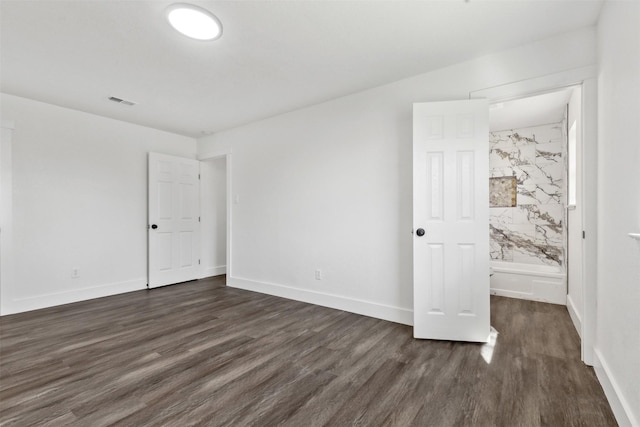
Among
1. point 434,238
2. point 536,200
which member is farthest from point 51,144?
point 536,200

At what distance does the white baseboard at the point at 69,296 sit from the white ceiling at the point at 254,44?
241 cm

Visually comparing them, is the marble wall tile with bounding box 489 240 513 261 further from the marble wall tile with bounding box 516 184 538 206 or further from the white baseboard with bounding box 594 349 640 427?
the white baseboard with bounding box 594 349 640 427

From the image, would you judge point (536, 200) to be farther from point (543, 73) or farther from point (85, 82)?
point (85, 82)

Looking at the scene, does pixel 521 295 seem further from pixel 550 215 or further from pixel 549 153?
pixel 549 153

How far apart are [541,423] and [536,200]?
397 cm

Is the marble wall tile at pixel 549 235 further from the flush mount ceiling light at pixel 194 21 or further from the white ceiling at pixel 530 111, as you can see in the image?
the flush mount ceiling light at pixel 194 21

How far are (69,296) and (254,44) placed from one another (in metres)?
3.97

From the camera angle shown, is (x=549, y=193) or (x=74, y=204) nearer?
(x=74, y=204)

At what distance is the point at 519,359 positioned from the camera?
7.57ft

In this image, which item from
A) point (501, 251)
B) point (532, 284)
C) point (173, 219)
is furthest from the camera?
point (173, 219)

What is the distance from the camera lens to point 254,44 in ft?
8.18

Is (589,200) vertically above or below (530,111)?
below

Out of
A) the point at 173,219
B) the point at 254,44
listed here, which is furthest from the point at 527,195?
the point at 173,219

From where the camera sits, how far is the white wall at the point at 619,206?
1443 millimetres
